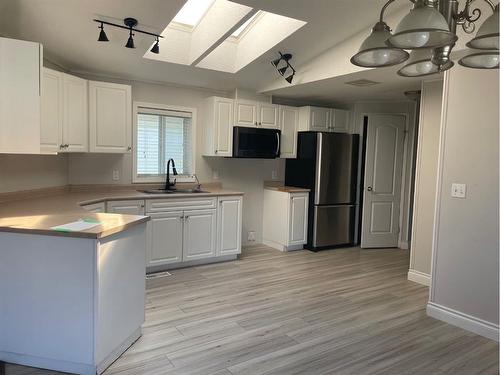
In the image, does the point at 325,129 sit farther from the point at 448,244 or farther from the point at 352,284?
the point at 448,244

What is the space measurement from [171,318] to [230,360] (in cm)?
76

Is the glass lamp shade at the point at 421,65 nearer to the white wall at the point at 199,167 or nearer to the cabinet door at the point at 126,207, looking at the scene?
the cabinet door at the point at 126,207

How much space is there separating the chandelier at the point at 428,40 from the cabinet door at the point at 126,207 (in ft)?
9.04

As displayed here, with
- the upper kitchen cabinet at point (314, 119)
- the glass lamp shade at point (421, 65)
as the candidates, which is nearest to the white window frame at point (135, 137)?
the upper kitchen cabinet at point (314, 119)

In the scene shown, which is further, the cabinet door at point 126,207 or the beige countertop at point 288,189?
the beige countertop at point 288,189

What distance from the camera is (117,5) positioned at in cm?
271

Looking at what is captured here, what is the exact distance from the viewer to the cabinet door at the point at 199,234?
4.15 metres

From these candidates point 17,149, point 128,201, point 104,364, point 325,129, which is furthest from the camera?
point 325,129

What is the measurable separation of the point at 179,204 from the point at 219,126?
1168 millimetres

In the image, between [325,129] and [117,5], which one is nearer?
[117,5]

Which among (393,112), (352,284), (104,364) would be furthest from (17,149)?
(393,112)

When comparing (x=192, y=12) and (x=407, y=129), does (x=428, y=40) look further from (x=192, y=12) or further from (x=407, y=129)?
(x=407, y=129)

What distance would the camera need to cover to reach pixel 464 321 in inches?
114

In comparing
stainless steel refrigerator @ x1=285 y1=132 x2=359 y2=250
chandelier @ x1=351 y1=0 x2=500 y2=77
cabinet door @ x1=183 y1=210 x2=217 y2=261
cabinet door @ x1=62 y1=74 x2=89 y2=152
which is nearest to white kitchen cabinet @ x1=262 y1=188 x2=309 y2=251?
stainless steel refrigerator @ x1=285 y1=132 x2=359 y2=250
